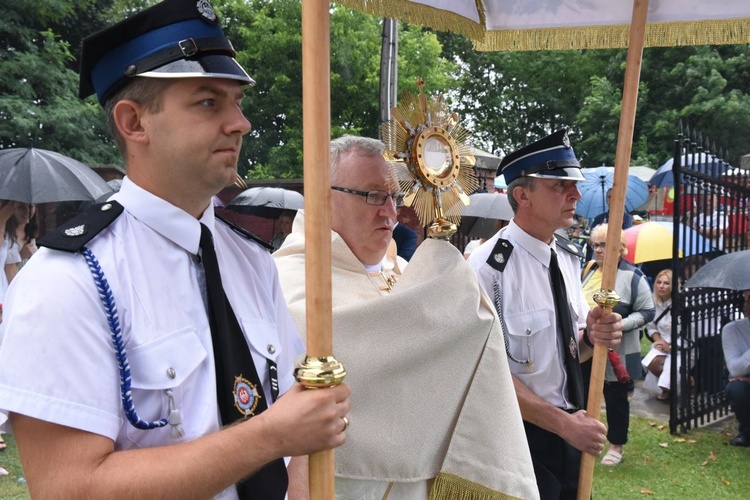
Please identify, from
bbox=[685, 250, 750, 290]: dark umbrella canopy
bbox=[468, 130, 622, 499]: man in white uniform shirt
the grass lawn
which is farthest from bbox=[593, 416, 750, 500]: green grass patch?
bbox=[468, 130, 622, 499]: man in white uniform shirt

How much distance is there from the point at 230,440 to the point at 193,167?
0.58 metres

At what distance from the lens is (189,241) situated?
1670 mm

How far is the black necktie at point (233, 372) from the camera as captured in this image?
161 centimetres

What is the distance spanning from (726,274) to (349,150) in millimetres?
4800

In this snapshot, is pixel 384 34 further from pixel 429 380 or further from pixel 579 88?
pixel 579 88

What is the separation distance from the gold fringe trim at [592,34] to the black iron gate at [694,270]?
152 inches

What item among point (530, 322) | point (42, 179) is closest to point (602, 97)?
point (42, 179)

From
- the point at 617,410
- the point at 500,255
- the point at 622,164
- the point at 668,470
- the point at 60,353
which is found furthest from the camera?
the point at 668,470

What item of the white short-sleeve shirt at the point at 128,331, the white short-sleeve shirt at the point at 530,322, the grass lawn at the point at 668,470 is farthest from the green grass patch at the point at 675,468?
the white short-sleeve shirt at the point at 128,331

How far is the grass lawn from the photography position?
5.89 meters

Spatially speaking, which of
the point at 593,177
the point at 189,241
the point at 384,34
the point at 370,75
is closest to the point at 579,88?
the point at 370,75

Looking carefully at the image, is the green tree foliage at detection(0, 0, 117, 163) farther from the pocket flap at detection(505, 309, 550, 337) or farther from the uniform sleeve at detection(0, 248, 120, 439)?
the uniform sleeve at detection(0, 248, 120, 439)

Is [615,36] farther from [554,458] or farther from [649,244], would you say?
[649,244]

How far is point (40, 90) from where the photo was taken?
53.4 ft
